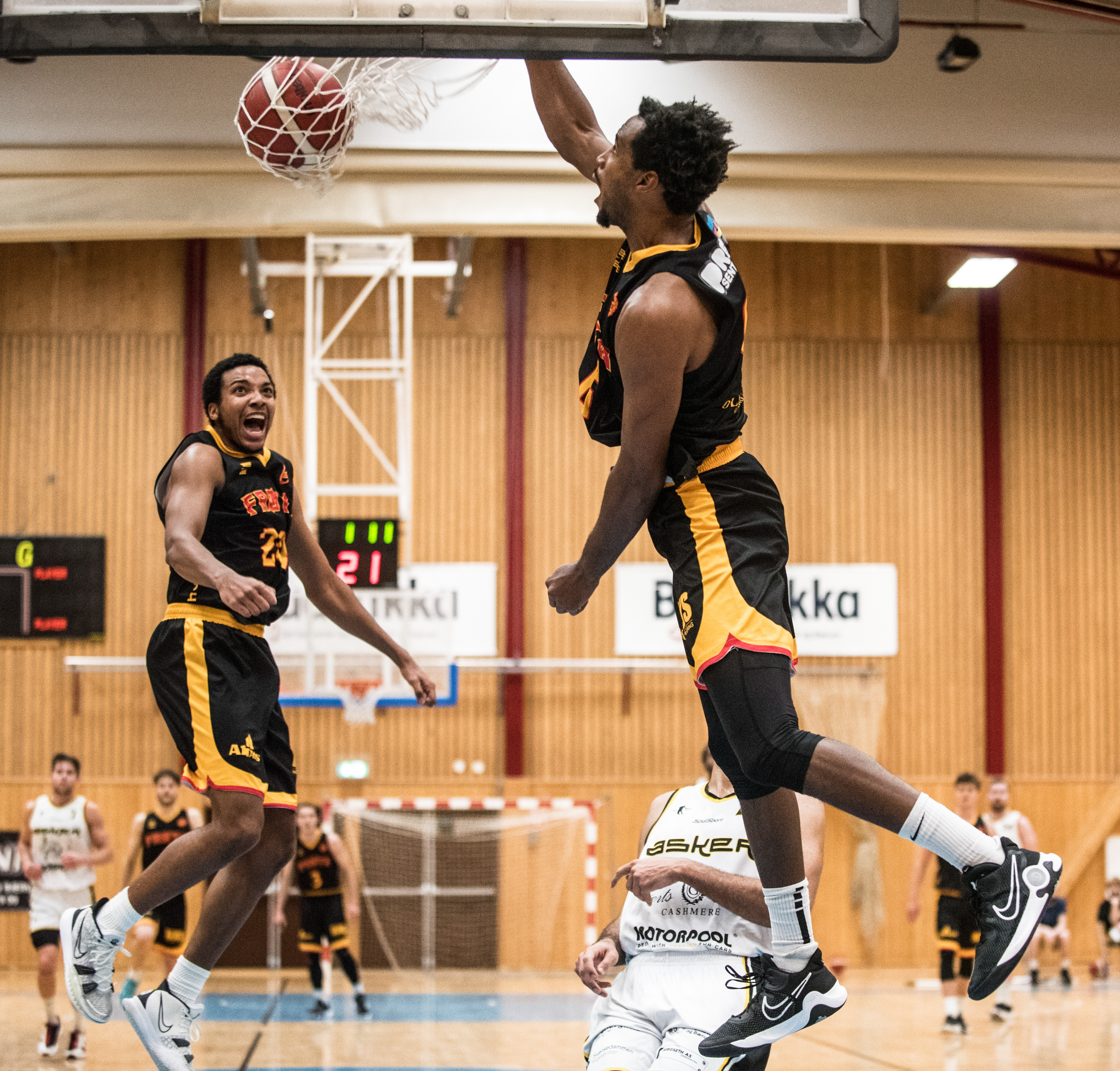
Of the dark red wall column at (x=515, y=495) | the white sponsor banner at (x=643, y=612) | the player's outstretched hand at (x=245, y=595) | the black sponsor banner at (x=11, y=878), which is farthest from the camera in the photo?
the white sponsor banner at (x=643, y=612)

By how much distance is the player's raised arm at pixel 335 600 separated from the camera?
4.68 meters

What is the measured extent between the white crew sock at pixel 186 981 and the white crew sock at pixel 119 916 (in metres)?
0.20

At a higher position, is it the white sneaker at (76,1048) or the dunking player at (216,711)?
the dunking player at (216,711)

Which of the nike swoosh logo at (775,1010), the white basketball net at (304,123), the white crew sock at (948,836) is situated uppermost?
the white basketball net at (304,123)

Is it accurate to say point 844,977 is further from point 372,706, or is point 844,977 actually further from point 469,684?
point 372,706

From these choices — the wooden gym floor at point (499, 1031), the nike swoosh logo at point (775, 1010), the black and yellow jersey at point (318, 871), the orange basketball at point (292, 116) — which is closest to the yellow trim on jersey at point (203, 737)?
the nike swoosh logo at point (775, 1010)

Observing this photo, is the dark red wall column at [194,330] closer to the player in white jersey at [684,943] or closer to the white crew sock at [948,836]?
the player in white jersey at [684,943]

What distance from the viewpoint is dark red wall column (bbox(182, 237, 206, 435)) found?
15.7 m

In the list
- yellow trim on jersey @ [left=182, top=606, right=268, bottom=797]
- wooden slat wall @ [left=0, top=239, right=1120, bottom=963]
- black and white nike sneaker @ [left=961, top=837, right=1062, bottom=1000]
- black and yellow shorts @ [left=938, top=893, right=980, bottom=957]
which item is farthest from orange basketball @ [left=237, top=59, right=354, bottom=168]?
wooden slat wall @ [left=0, top=239, right=1120, bottom=963]

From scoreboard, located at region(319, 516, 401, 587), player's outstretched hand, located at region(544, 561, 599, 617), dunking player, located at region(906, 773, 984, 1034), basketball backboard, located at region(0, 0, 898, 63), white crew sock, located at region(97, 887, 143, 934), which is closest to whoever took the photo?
player's outstretched hand, located at region(544, 561, 599, 617)

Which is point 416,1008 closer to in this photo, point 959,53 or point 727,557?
point 959,53

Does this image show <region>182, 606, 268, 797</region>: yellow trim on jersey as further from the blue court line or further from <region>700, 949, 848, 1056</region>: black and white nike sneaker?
the blue court line

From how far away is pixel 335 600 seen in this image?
16.0 feet

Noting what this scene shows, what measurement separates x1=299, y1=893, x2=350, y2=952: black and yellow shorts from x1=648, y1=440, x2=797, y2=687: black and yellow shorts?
29.2ft
